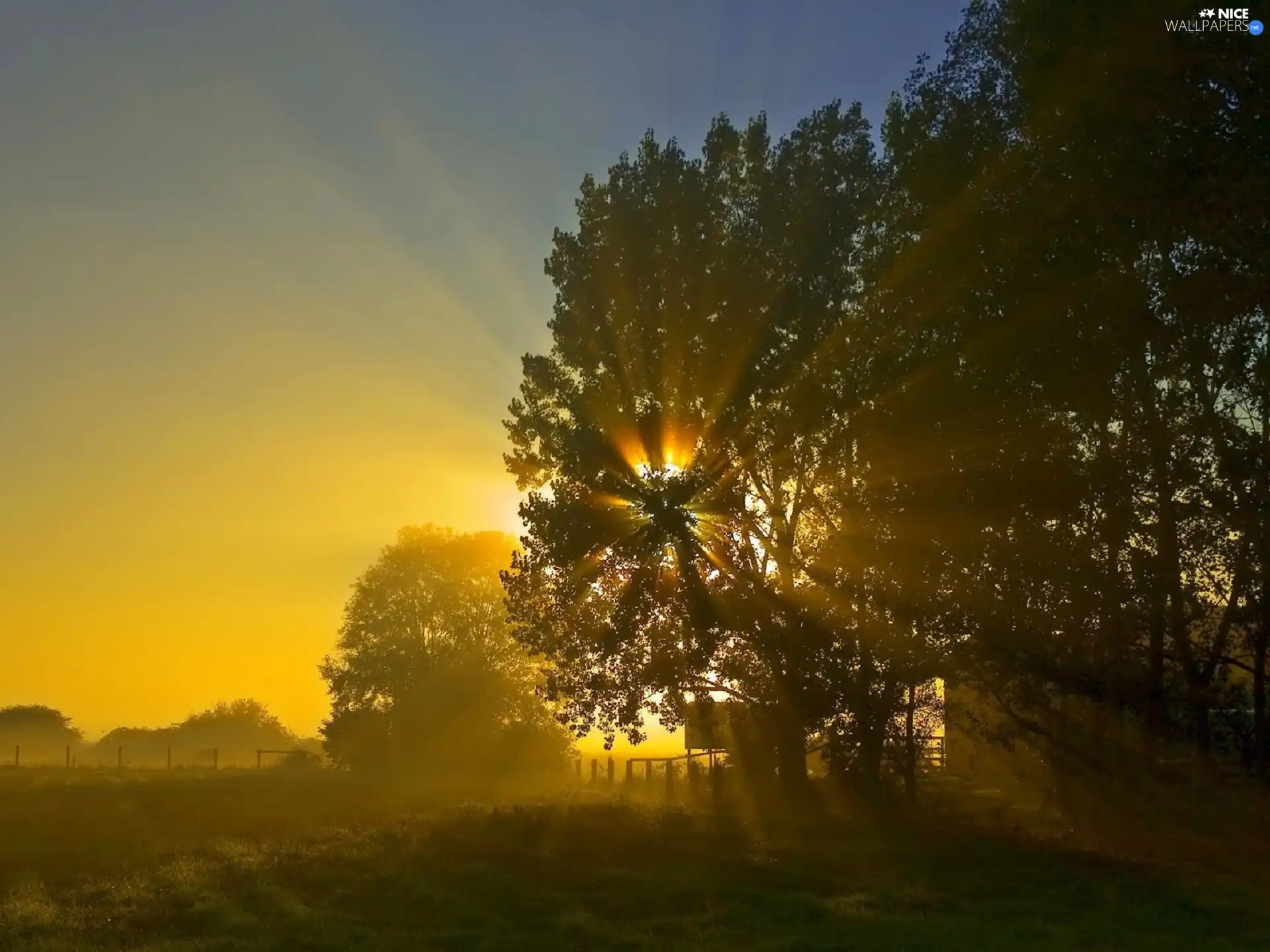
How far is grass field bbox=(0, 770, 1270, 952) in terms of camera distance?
18.2m

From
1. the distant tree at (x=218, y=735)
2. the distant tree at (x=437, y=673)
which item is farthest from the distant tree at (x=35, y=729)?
the distant tree at (x=437, y=673)

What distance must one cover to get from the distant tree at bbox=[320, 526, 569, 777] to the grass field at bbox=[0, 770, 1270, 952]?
37405 millimetres

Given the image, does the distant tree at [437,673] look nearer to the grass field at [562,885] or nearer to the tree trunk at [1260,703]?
the grass field at [562,885]

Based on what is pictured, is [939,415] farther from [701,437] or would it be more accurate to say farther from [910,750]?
[910,750]

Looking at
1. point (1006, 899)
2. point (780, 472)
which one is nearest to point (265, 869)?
point (1006, 899)

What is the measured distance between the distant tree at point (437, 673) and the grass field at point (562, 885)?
37405mm

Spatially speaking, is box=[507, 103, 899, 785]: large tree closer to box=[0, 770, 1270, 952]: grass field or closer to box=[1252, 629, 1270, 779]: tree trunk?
box=[0, 770, 1270, 952]: grass field

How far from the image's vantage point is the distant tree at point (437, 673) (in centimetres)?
7469

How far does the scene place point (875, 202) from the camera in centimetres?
3950

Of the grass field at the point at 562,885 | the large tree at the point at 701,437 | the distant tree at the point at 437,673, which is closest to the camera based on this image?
the grass field at the point at 562,885

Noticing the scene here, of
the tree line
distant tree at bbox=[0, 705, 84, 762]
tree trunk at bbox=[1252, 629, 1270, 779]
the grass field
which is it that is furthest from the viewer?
distant tree at bbox=[0, 705, 84, 762]

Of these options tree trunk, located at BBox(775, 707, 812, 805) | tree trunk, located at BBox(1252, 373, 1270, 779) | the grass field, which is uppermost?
tree trunk, located at BBox(1252, 373, 1270, 779)

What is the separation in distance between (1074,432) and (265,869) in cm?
2201

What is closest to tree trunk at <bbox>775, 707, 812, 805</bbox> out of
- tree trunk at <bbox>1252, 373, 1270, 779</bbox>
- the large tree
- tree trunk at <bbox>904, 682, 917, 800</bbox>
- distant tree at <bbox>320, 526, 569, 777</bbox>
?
the large tree
